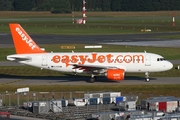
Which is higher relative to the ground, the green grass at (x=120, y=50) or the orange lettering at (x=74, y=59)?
the green grass at (x=120, y=50)

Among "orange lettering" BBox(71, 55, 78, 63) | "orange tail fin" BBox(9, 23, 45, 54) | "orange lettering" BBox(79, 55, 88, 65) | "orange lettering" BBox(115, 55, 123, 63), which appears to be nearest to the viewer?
"orange lettering" BBox(115, 55, 123, 63)

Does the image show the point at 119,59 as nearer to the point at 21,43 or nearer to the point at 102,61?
the point at 102,61

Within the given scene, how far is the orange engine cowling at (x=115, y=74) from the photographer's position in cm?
7419

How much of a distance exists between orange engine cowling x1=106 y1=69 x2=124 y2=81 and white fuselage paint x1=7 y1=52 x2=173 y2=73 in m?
1.53

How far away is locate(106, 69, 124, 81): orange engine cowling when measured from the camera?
243ft

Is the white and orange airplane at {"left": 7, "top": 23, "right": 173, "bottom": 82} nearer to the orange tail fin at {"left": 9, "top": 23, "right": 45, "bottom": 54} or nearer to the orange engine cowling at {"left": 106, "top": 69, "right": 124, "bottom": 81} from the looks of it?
the orange tail fin at {"left": 9, "top": 23, "right": 45, "bottom": 54}

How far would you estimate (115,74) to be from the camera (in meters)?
74.2

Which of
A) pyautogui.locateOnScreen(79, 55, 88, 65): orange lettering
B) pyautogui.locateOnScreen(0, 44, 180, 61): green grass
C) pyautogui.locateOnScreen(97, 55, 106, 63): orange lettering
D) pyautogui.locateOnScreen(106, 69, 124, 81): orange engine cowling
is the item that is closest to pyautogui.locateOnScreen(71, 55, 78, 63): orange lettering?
pyautogui.locateOnScreen(79, 55, 88, 65): orange lettering

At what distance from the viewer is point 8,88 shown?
71.4 m

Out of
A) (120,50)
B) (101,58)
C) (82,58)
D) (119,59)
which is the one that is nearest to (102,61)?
(101,58)

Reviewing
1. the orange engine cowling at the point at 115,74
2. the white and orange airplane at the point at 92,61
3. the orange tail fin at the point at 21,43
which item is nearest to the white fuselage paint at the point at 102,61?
the white and orange airplane at the point at 92,61

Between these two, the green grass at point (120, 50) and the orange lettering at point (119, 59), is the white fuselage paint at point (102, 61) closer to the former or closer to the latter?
the orange lettering at point (119, 59)

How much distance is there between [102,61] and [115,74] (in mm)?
3052

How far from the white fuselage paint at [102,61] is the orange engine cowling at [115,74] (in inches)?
60.3
